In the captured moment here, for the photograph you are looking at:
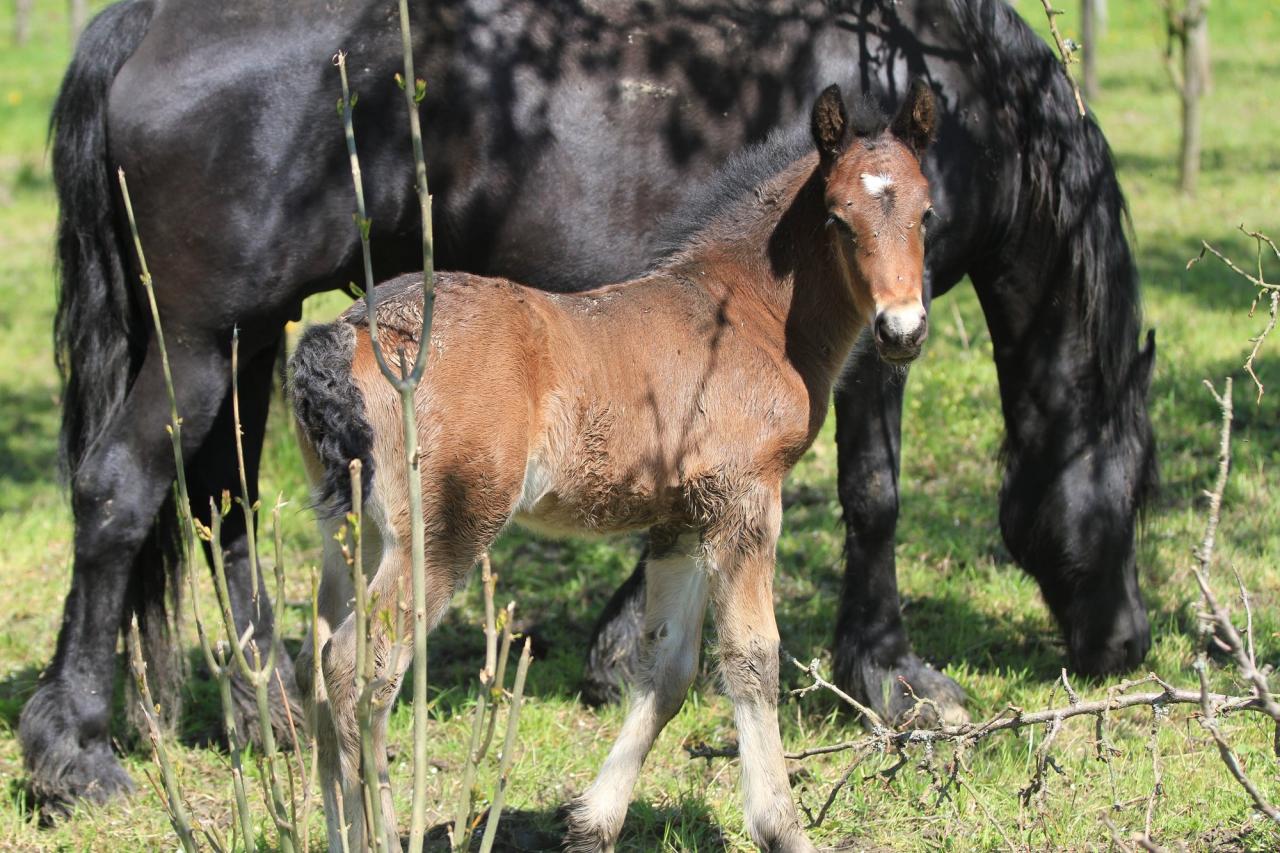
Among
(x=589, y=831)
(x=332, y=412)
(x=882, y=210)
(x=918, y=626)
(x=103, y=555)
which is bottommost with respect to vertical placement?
(x=918, y=626)

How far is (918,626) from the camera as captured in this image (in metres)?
5.36

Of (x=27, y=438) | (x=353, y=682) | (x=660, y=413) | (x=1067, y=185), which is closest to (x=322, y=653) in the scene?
(x=353, y=682)

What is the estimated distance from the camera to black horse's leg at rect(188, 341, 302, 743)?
4.58m

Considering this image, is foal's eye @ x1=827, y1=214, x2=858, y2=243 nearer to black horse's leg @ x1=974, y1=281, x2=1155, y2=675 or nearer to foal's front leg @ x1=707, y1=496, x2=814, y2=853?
foal's front leg @ x1=707, y1=496, x2=814, y2=853

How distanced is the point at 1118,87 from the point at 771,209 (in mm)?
15691

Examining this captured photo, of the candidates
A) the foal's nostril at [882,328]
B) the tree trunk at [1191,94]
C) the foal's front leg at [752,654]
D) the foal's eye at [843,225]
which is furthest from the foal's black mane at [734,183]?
the tree trunk at [1191,94]

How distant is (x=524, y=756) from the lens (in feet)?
13.8

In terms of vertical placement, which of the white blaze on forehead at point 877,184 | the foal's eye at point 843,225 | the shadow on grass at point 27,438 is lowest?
the shadow on grass at point 27,438

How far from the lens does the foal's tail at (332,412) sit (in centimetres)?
304

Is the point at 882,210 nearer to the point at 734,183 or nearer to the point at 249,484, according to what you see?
the point at 734,183

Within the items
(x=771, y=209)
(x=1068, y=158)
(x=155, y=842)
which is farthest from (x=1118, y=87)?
(x=155, y=842)

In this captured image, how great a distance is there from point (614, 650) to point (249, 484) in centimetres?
137

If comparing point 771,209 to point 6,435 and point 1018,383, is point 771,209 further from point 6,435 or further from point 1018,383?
point 6,435

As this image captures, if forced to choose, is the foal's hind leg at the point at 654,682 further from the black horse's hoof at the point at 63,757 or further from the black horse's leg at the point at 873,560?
the black horse's hoof at the point at 63,757
